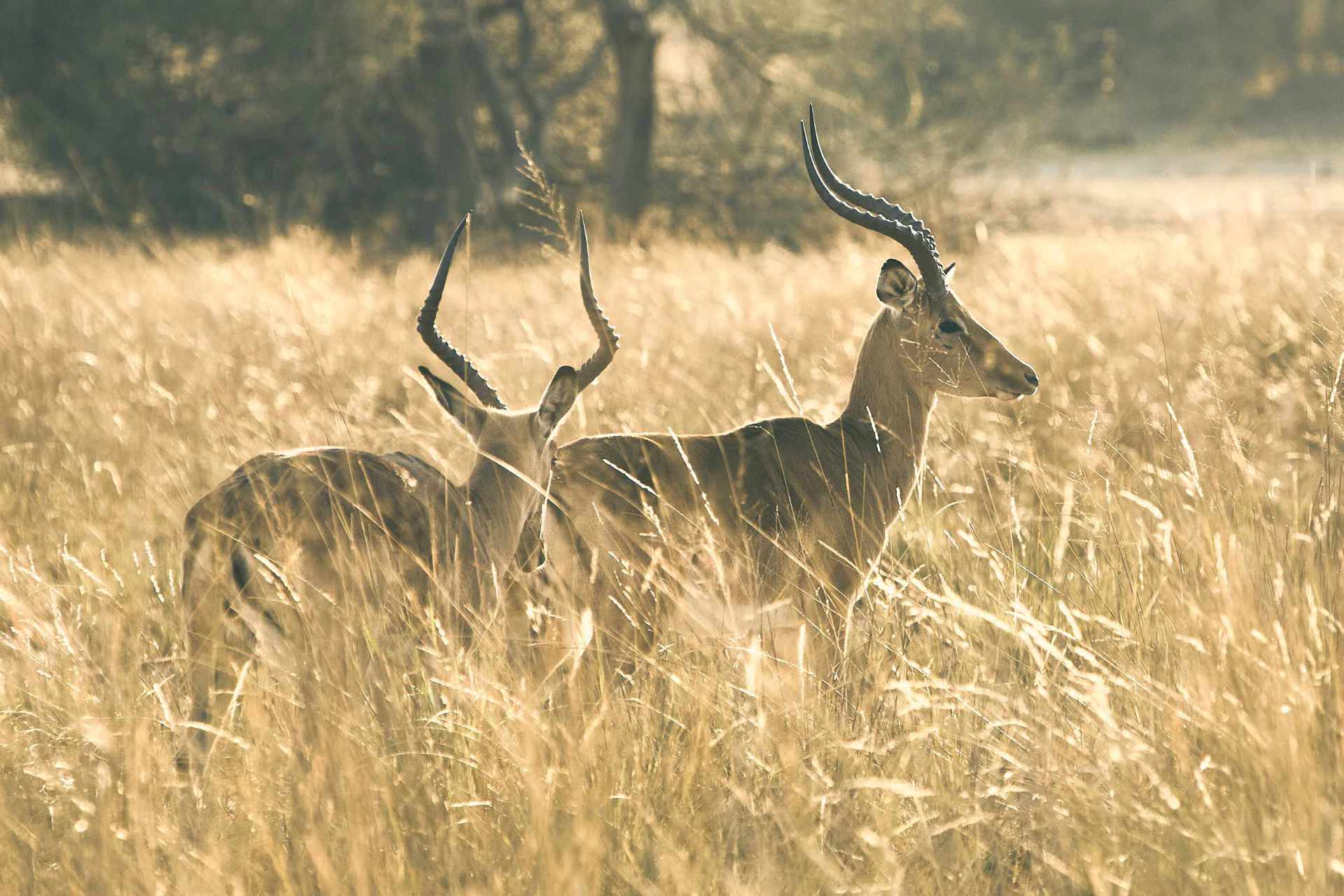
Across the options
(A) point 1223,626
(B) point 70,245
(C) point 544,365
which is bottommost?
(B) point 70,245

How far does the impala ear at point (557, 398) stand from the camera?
3.70m

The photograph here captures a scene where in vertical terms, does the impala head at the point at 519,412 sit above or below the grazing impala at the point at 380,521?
above

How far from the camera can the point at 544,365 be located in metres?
6.52

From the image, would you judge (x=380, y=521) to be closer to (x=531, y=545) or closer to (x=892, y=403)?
(x=531, y=545)

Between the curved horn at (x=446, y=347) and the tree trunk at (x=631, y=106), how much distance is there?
36.6 ft

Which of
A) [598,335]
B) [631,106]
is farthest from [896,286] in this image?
[631,106]

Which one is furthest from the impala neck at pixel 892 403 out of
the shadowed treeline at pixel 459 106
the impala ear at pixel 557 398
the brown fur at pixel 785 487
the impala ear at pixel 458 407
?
the shadowed treeline at pixel 459 106

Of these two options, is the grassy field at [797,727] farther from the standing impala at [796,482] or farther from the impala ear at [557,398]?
the impala ear at [557,398]

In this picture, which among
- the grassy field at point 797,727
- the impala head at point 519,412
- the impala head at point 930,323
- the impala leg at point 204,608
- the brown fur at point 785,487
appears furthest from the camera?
the impala head at point 930,323

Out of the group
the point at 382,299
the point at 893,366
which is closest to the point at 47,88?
the point at 382,299

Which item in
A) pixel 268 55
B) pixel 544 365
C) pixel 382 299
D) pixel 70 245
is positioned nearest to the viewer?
pixel 544 365

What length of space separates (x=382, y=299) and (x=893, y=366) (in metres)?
5.30

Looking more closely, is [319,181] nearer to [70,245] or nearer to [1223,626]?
[70,245]

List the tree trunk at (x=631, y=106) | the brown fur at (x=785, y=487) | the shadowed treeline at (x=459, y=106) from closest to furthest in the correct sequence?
the brown fur at (x=785, y=487) < the shadowed treeline at (x=459, y=106) < the tree trunk at (x=631, y=106)
